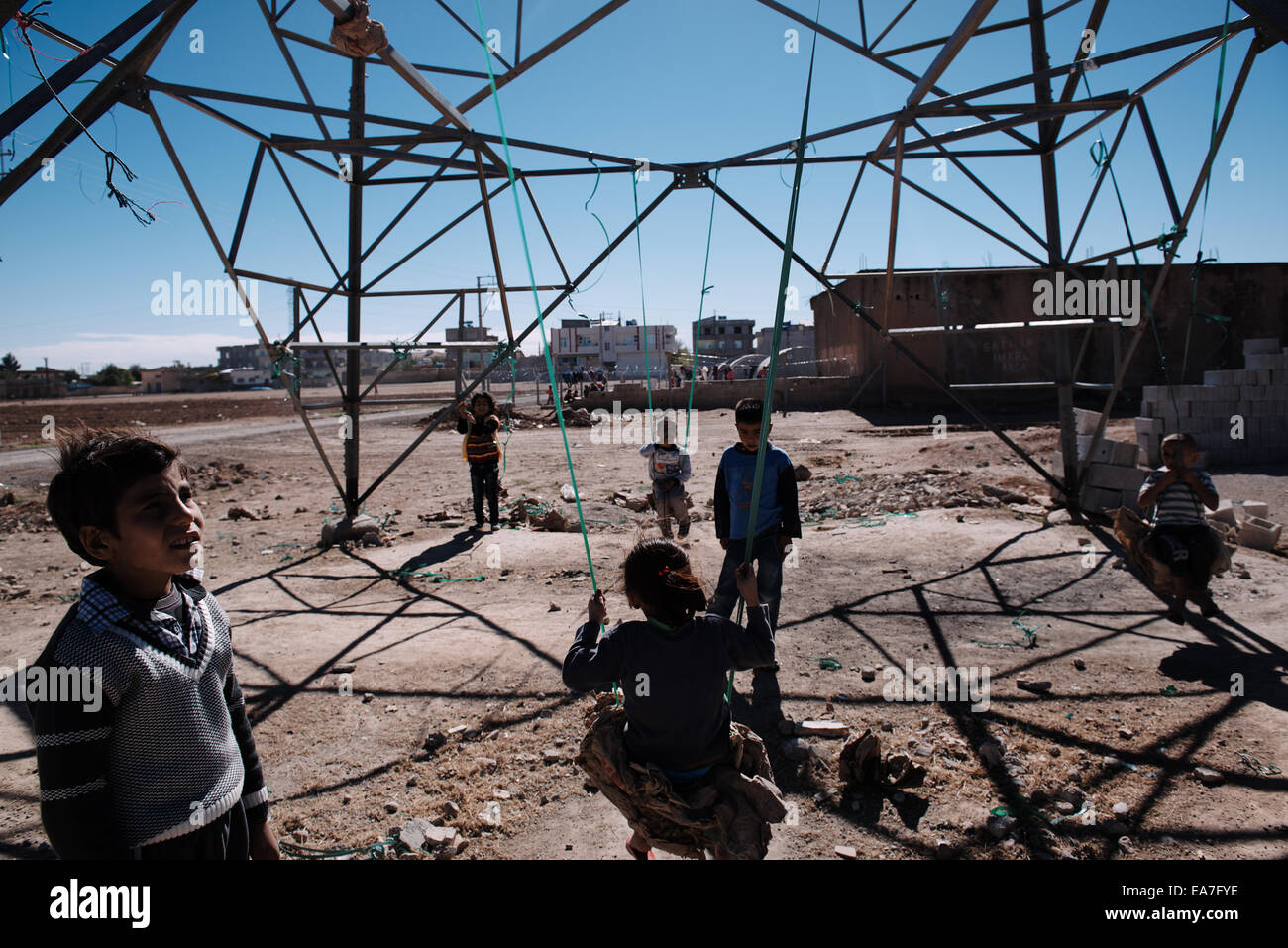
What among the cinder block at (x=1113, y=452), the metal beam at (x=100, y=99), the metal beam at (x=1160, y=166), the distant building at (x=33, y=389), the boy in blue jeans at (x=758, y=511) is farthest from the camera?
the distant building at (x=33, y=389)

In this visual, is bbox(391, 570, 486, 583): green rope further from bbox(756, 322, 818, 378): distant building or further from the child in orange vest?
bbox(756, 322, 818, 378): distant building

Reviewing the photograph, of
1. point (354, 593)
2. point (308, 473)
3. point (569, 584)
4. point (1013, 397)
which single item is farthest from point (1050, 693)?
point (1013, 397)

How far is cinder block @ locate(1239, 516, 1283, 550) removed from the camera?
677 centimetres

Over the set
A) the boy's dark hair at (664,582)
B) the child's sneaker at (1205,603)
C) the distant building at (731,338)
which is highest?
the distant building at (731,338)

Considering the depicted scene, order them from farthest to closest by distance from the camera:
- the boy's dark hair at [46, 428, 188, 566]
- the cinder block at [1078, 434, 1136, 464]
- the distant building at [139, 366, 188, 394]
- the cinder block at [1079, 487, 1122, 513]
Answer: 1. the distant building at [139, 366, 188, 394]
2. the cinder block at [1078, 434, 1136, 464]
3. the cinder block at [1079, 487, 1122, 513]
4. the boy's dark hair at [46, 428, 188, 566]

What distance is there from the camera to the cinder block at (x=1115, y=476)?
748 cm

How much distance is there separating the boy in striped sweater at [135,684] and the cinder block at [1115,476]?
809 centimetres

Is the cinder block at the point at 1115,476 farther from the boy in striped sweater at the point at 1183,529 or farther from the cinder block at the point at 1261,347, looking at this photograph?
the cinder block at the point at 1261,347

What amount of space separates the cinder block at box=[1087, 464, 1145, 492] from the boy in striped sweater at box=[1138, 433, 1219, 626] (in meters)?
2.55

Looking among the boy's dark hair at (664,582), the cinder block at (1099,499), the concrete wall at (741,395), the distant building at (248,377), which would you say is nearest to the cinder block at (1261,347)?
the cinder block at (1099,499)

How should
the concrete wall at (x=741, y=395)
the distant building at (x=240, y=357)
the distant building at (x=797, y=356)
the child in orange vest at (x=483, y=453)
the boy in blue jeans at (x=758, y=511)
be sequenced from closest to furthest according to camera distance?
the boy in blue jeans at (x=758, y=511), the child in orange vest at (x=483, y=453), the concrete wall at (x=741, y=395), the distant building at (x=797, y=356), the distant building at (x=240, y=357)

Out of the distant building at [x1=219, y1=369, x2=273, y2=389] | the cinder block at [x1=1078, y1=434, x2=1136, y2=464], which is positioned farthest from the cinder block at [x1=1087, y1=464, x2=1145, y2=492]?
the distant building at [x1=219, y1=369, x2=273, y2=389]
